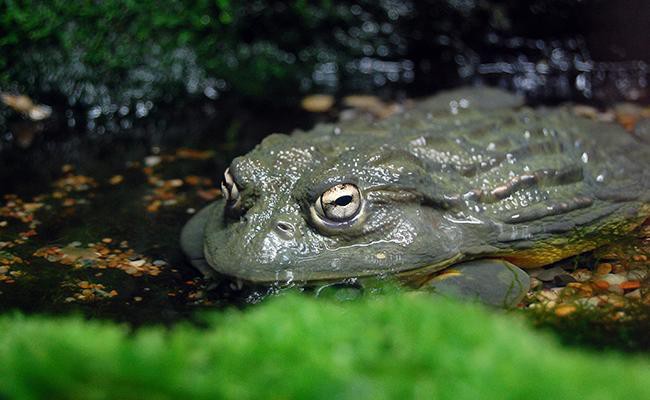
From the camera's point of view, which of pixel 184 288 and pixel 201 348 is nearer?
pixel 201 348

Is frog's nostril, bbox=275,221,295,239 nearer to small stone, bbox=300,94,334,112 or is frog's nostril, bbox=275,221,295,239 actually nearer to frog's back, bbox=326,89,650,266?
frog's back, bbox=326,89,650,266

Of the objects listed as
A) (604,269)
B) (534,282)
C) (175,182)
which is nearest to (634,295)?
(604,269)

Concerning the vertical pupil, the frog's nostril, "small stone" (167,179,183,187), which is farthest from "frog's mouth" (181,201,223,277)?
the vertical pupil

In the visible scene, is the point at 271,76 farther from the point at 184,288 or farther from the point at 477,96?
the point at 184,288

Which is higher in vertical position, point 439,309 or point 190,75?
point 190,75

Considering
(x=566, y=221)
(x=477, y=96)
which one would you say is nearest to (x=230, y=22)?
(x=477, y=96)

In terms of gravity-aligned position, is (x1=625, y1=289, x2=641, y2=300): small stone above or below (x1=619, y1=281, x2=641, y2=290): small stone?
below

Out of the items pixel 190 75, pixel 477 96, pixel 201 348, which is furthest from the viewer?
pixel 190 75
